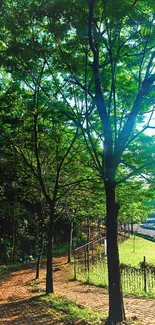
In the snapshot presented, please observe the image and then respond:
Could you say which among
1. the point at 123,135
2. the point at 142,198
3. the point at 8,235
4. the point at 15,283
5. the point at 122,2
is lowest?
the point at 15,283

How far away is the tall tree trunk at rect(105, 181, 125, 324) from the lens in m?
7.12

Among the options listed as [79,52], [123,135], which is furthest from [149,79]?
[79,52]

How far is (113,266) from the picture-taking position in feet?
24.1

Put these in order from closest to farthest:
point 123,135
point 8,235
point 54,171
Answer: point 123,135, point 54,171, point 8,235

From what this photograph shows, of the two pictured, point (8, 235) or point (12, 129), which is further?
point (8, 235)

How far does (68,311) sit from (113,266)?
2.45 metres

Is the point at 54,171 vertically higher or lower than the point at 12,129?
lower

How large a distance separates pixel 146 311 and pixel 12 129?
8.11 metres

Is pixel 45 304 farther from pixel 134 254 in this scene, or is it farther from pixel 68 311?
pixel 134 254

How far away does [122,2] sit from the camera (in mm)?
5711

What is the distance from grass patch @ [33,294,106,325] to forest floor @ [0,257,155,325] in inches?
5.6

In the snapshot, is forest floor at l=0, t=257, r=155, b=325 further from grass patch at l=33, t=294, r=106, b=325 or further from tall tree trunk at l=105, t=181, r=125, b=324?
tall tree trunk at l=105, t=181, r=125, b=324

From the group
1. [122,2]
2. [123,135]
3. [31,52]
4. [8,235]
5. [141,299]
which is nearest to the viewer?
[122,2]

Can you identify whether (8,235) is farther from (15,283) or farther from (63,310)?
(63,310)
